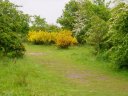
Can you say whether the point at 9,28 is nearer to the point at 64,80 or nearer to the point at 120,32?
the point at 120,32

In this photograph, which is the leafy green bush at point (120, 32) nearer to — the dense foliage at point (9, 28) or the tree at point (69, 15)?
the dense foliage at point (9, 28)

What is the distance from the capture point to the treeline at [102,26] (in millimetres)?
19166

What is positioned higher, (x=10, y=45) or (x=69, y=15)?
(x=69, y=15)

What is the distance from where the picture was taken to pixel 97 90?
15.1 metres

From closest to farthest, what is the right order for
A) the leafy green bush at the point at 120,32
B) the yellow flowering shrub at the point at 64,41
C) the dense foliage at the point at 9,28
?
1. the leafy green bush at the point at 120,32
2. the dense foliage at the point at 9,28
3. the yellow flowering shrub at the point at 64,41

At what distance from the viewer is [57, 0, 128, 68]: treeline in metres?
19.2

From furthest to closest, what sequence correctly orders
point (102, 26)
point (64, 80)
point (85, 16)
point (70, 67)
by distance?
point (85, 16)
point (102, 26)
point (70, 67)
point (64, 80)

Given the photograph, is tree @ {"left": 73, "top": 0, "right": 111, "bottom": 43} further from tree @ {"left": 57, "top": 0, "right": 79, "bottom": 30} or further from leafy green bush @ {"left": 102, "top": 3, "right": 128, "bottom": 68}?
leafy green bush @ {"left": 102, "top": 3, "right": 128, "bottom": 68}

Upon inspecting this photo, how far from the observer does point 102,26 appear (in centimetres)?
2889

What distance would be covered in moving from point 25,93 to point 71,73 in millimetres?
6958

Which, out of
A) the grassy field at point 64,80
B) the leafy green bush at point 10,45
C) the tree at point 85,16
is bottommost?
the grassy field at point 64,80

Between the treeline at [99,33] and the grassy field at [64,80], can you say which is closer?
the grassy field at [64,80]

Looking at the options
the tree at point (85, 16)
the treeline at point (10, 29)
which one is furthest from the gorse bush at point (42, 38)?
the treeline at point (10, 29)

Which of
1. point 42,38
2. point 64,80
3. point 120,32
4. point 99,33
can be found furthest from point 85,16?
point 64,80
